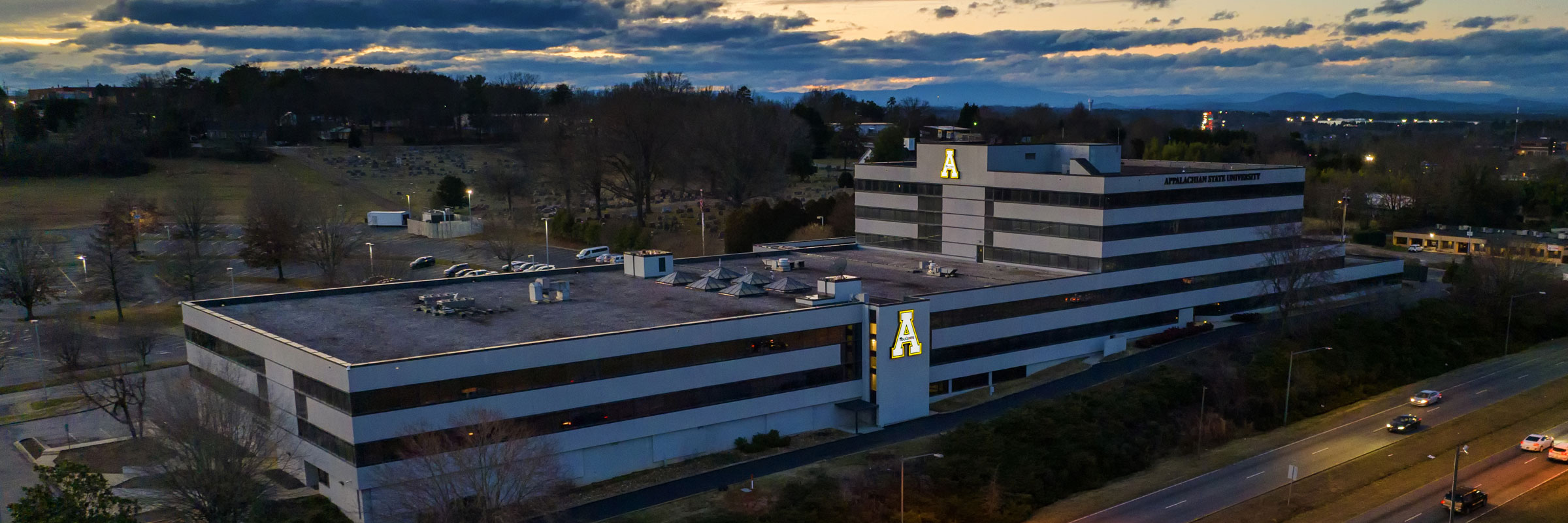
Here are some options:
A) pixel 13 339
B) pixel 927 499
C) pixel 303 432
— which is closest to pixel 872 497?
pixel 927 499

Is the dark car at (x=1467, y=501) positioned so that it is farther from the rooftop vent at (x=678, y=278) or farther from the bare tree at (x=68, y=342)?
the bare tree at (x=68, y=342)

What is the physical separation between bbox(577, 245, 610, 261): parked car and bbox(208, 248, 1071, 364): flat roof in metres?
34.2

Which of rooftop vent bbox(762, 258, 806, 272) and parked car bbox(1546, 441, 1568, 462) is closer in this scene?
parked car bbox(1546, 441, 1568, 462)

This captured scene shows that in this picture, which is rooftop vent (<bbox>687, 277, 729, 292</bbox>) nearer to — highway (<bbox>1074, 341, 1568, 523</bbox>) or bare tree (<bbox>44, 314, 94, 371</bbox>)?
highway (<bbox>1074, 341, 1568, 523</bbox>)

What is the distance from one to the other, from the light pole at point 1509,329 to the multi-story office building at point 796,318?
10.0 meters

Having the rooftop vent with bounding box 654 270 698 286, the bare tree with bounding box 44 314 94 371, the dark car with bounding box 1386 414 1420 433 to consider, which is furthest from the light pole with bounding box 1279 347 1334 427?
the bare tree with bounding box 44 314 94 371

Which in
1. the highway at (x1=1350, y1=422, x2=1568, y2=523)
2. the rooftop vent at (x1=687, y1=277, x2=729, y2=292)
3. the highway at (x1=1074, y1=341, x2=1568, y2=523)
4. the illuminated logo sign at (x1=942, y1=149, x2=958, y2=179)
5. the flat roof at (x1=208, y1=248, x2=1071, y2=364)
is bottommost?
the highway at (x1=1350, y1=422, x2=1568, y2=523)

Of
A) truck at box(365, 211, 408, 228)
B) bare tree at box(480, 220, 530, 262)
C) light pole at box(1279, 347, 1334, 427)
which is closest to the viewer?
light pole at box(1279, 347, 1334, 427)

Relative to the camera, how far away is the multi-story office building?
45.4 metres

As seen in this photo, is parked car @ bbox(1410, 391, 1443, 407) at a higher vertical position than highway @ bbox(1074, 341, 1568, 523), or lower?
higher

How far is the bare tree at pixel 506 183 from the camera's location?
5428 inches

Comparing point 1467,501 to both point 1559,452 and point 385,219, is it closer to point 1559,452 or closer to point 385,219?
point 1559,452

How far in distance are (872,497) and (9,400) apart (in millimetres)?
53747

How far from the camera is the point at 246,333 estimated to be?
161ft
